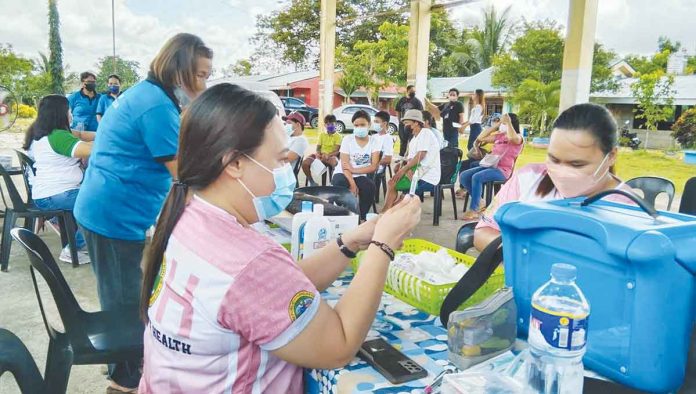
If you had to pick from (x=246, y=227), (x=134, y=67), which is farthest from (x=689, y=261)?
(x=134, y=67)

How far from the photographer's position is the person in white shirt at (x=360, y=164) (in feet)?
20.0

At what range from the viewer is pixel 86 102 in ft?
25.7

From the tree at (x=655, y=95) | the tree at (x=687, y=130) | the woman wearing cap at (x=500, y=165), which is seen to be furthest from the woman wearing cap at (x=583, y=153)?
the tree at (x=655, y=95)

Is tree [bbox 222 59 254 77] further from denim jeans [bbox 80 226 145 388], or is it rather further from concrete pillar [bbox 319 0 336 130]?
denim jeans [bbox 80 226 145 388]

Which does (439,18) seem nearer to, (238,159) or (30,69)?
(30,69)

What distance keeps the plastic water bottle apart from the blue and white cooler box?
2.5 inches

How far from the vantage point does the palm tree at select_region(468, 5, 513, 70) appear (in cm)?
3086

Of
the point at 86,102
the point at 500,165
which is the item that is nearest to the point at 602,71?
the point at 500,165

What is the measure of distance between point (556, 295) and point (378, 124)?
21.6 feet

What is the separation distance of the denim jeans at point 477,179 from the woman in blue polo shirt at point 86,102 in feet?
18.4

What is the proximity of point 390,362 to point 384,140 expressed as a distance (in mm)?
5823

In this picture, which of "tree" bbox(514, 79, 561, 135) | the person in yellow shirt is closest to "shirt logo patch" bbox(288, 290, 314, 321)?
the person in yellow shirt

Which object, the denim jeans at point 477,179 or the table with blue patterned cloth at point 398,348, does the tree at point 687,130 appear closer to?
the denim jeans at point 477,179

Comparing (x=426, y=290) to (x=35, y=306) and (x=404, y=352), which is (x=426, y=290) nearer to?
(x=404, y=352)
